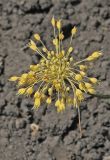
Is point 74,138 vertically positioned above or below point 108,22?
below

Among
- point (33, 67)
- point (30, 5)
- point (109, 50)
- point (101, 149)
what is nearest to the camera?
point (33, 67)

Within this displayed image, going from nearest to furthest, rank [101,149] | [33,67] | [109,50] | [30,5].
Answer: [33,67], [101,149], [109,50], [30,5]

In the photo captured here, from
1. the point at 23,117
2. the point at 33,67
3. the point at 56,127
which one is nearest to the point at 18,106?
the point at 23,117

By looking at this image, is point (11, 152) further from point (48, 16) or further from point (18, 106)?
point (48, 16)

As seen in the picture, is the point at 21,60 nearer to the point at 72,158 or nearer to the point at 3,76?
the point at 3,76

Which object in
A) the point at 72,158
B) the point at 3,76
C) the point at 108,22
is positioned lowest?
the point at 72,158

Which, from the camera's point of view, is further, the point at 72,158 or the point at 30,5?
the point at 30,5

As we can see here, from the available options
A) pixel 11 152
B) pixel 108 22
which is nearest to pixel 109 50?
pixel 108 22
